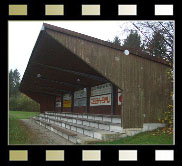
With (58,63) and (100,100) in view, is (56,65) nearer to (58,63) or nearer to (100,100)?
(58,63)

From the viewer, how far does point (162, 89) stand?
950cm

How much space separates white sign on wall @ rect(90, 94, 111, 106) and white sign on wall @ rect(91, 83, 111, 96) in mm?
229

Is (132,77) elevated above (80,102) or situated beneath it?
elevated above

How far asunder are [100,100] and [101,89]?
64cm

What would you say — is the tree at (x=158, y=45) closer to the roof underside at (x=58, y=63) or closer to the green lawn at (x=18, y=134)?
the roof underside at (x=58, y=63)

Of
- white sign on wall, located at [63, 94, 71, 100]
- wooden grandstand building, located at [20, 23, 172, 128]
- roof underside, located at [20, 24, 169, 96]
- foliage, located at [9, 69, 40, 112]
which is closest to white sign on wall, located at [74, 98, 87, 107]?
roof underside, located at [20, 24, 169, 96]

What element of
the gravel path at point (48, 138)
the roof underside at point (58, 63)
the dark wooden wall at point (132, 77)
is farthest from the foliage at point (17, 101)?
the dark wooden wall at point (132, 77)

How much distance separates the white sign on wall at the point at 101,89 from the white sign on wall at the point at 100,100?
0.75 ft

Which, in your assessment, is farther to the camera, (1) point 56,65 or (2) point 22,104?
(2) point 22,104

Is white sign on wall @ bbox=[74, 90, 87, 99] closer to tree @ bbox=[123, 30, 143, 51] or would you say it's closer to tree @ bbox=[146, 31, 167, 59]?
tree @ bbox=[146, 31, 167, 59]

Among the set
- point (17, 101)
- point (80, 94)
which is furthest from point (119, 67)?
point (17, 101)

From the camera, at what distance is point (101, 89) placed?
13047mm

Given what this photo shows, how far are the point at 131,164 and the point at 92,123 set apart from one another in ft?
23.2
